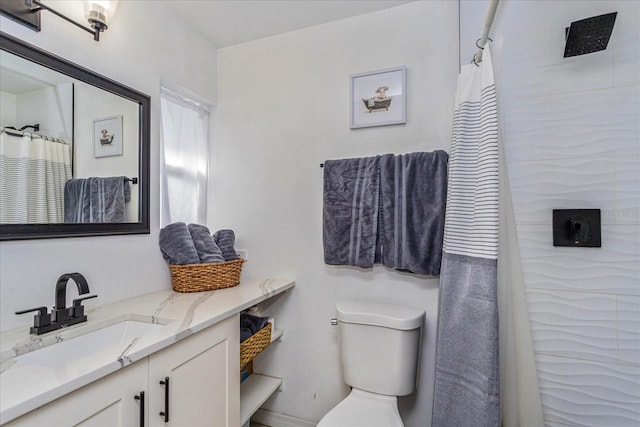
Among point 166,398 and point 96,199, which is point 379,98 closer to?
point 96,199

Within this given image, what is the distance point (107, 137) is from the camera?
4.66ft

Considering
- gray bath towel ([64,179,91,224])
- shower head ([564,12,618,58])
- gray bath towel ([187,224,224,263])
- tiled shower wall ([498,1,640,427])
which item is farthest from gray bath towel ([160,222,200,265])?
shower head ([564,12,618,58])

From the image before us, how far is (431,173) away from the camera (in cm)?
154

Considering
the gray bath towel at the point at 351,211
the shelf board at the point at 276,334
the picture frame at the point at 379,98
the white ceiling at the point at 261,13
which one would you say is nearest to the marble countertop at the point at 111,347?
the shelf board at the point at 276,334

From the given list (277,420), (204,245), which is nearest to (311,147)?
(204,245)

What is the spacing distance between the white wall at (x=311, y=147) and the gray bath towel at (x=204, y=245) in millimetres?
302

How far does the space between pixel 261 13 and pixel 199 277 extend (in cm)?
143

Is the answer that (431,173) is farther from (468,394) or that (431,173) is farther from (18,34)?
(18,34)

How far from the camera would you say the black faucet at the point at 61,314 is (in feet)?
3.40

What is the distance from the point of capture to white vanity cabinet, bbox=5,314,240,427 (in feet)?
2.53

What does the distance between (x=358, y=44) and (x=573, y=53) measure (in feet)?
3.37

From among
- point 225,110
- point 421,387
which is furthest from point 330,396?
point 225,110

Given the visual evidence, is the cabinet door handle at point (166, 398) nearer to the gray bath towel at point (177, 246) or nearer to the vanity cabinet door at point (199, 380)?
the vanity cabinet door at point (199, 380)

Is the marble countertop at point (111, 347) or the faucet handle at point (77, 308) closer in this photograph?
the marble countertop at point (111, 347)
